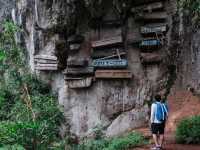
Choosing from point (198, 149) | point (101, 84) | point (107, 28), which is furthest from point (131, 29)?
point (198, 149)

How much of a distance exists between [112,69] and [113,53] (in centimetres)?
59

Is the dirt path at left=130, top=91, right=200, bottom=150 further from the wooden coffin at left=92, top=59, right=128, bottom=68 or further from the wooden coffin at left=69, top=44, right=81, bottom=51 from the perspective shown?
the wooden coffin at left=69, top=44, right=81, bottom=51

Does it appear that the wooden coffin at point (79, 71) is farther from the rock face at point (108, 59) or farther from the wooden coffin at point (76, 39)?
the wooden coffin at point (76, 39)

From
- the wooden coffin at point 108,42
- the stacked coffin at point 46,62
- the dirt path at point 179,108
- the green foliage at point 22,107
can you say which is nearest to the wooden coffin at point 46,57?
the stacked coffin at point 46,62

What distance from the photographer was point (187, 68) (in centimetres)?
1614

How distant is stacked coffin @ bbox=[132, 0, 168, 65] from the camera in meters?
16.5

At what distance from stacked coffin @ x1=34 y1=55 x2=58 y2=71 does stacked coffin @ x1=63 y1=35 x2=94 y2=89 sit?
0.77 metres

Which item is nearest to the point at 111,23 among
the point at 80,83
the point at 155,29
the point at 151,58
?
the point at 155,29

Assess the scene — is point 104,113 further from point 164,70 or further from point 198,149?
point 198,149

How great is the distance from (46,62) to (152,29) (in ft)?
15.0

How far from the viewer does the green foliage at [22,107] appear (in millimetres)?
11781

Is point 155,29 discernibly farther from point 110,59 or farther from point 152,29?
point 110,59

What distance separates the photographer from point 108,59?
17.1 m

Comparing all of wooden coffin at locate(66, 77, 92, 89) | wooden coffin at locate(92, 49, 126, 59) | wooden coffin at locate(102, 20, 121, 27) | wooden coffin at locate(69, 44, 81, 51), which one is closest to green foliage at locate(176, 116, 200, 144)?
wooden coffin at locate(92, 49, 126, 59)
